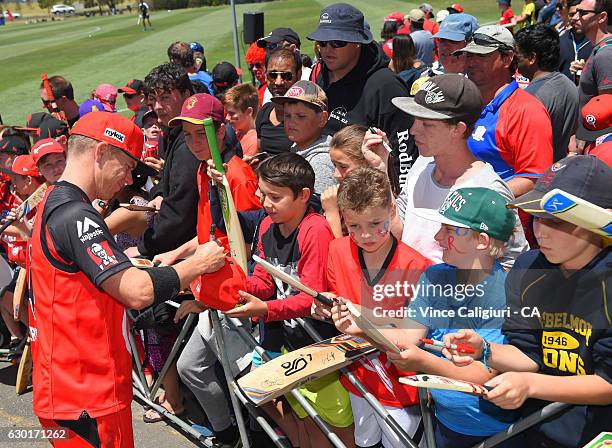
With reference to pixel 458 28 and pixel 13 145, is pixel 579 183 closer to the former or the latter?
pixel 458 28

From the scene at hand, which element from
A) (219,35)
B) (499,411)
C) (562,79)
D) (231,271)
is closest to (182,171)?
(231,271)

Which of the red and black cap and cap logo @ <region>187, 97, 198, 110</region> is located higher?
cap logo @ <region>187, 97, 198, 110</region>

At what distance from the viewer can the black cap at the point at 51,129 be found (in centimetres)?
725

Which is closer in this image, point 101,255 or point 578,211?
point 578,211

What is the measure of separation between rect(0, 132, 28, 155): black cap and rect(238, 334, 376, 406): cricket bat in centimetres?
446

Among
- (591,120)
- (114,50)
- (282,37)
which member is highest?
(591,120)

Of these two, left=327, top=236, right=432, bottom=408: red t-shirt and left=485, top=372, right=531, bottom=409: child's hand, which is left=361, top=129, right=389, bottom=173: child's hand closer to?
left=327, top=236, right=432, bottom=408: red t-shirt

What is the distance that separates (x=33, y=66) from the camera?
104 feet

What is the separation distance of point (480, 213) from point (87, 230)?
71.3 inches

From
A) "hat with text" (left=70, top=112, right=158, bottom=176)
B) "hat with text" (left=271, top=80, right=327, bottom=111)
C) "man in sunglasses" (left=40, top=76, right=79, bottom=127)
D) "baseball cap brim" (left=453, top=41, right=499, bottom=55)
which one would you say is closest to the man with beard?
"hat with text" (left=271, top=80, right=327, bottom=111)

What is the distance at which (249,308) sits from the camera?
3697 mm

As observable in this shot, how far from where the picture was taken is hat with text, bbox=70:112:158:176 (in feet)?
11.1

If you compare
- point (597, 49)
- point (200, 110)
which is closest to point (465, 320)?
point (200, 110)

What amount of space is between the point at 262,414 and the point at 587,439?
2.24 meters
